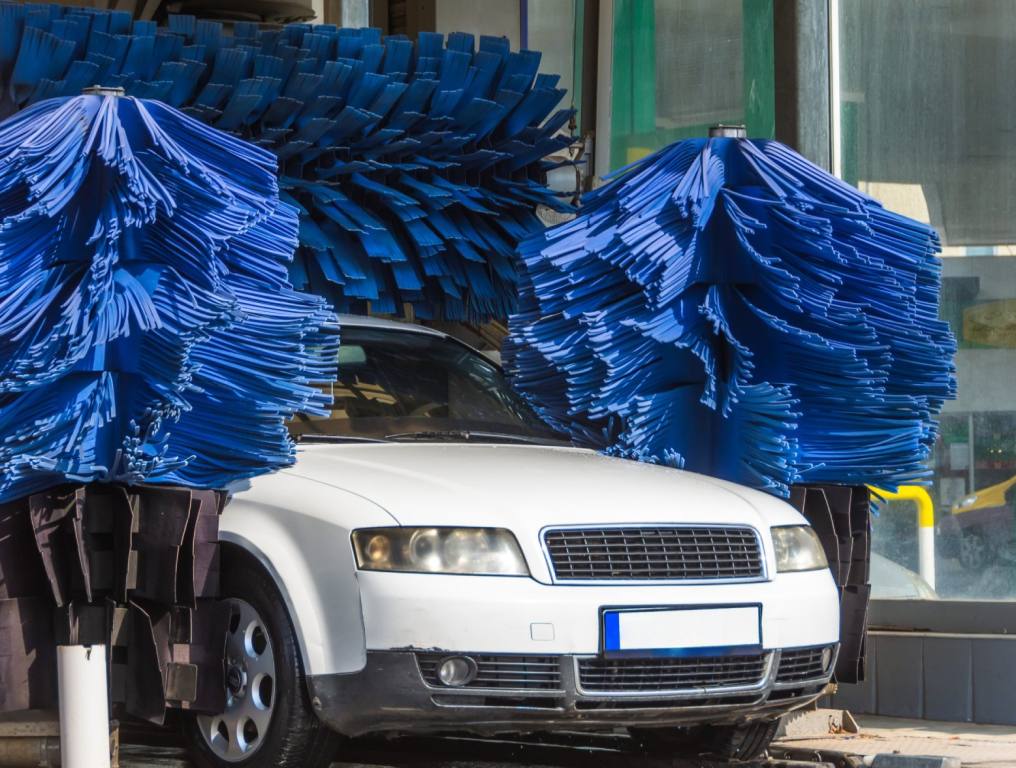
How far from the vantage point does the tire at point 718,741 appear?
6.07 m

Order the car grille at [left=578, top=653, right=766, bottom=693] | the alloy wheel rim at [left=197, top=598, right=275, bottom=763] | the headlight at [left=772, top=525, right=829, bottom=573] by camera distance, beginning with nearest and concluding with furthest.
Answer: the car grille at [left=578, top=653, right=766, bottom=693] → the alloy wheel rim at [left=197, top=598, right=275, bottom=763] → the headlight at [left=772, top=525, right=829, bottom=573]

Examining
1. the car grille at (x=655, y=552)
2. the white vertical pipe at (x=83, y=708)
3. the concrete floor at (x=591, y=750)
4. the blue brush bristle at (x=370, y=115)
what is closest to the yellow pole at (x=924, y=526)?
the concrete floor at (x=591, y=750)

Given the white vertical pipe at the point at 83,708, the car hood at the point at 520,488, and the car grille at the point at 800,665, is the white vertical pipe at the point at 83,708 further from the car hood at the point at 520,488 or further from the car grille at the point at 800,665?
the car grille at the point at 800,665

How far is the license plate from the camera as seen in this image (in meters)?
5.16

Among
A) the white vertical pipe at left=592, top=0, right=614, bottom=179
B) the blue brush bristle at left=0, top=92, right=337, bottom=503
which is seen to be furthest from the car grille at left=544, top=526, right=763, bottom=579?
the white vertical pipe at left=592, top=0, right=614, bottom=179

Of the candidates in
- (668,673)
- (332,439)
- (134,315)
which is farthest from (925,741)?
(134,315)

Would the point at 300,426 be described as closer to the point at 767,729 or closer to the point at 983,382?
the point at 767,729

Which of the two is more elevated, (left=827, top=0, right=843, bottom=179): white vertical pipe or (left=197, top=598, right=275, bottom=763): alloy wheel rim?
(left=827, top=0, right=843, bottom=179): white vertical pipe

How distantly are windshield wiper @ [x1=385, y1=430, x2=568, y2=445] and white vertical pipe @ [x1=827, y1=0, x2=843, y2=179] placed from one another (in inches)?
97.5

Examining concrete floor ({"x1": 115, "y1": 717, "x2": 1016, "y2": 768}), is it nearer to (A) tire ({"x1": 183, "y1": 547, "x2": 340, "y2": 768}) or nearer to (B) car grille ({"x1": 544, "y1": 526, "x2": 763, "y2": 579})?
(A) tire ({"x1": 183, "y1": 547, "x2": 340, "y2": 768})

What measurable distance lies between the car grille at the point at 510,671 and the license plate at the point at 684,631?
0.54 ft

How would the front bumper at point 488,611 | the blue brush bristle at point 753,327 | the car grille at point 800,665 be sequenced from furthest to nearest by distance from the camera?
the blue brush bristle at point 753,327 → the car grille at point 800,665 → the front bumper at point 488,611

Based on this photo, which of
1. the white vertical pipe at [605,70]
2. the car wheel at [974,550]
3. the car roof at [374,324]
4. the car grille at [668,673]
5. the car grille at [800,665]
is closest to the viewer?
the car grille at [668,673]

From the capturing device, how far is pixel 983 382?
8.00 m
